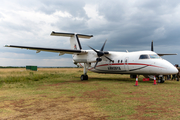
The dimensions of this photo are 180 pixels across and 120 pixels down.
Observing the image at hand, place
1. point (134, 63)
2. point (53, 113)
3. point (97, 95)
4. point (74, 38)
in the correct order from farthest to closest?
point (74, 38) < point (134, 63) < point (97, 95) < point (53, 113)

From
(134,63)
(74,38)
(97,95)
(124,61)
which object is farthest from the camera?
(74,38)

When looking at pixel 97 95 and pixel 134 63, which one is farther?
pixel 134 63

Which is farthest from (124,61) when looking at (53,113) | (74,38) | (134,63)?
(53,113)

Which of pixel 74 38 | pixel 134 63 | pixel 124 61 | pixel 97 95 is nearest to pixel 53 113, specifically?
pixel 97 95

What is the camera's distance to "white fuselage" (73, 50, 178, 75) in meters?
13.2

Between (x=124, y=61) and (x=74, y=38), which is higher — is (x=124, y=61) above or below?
below

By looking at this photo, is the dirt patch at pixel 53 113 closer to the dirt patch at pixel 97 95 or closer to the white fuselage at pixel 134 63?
the dirt patch at pixel 97 95

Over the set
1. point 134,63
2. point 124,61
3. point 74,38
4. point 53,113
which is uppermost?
point 74,38

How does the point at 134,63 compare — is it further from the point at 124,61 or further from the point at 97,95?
the point at 97,95

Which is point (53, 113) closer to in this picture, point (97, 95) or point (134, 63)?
point (97, 95)

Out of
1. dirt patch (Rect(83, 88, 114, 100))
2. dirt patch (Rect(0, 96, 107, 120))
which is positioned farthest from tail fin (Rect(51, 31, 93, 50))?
dirt patch (Rect(0, 96, 107, 120))

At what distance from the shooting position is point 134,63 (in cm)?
1506

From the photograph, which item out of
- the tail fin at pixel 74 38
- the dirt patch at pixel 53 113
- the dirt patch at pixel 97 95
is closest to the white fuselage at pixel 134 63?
the tail fin at pixel 74 38

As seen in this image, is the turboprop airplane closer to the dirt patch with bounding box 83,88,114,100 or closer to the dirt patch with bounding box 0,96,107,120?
the dirt patch with bounding box 83,88,114,100
